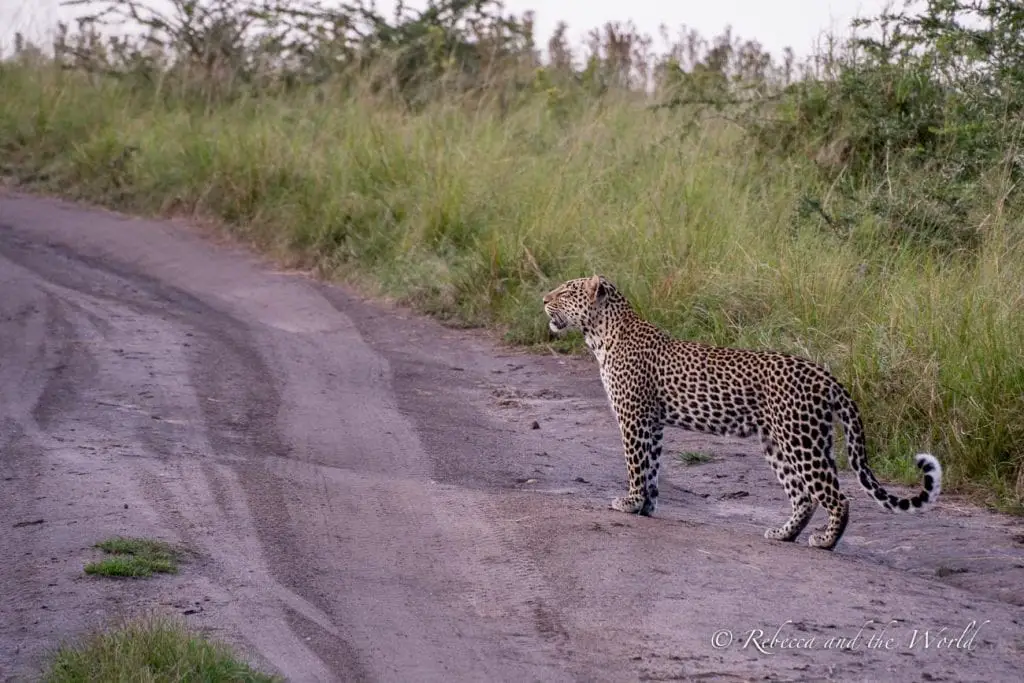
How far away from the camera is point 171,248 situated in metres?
13.9

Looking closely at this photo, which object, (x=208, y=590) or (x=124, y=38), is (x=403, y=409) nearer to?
(x=208, y=590)

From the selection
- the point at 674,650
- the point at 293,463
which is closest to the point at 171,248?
the point at 293,463

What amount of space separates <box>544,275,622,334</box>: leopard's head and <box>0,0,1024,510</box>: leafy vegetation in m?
→ 1.75

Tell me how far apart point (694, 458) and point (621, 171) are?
4.92 m

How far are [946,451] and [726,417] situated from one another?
1765 millimetres

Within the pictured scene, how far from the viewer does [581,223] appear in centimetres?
1148

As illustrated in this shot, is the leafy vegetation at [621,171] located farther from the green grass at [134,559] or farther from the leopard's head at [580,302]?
the green grass at [134,559]

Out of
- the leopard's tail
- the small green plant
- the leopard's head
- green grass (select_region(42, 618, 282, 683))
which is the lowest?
the small green plant

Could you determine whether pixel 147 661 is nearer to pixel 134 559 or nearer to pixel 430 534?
pixel 134 559

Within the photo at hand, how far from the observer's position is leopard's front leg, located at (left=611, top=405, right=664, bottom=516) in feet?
22.0

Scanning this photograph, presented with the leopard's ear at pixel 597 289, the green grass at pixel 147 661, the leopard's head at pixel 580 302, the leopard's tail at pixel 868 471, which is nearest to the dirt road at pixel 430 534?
the green grass at pixel 147 661

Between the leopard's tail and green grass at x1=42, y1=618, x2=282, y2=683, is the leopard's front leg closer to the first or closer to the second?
the leopard's tail

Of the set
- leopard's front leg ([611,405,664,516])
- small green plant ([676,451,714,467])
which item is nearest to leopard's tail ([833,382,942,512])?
leopard's front leg ([611,405,664,516])

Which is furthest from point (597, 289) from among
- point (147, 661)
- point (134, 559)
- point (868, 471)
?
point (147, 661)
